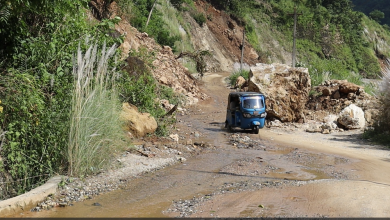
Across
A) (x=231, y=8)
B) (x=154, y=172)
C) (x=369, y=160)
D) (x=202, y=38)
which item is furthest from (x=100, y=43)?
(x=231, y=8)

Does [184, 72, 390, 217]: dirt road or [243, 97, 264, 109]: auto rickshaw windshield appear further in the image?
[243, 97, 264, 109]: auto rickshaw windshield

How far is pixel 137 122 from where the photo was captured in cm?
1309

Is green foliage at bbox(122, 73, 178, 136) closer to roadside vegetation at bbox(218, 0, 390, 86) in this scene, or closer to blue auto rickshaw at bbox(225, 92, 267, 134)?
blue auto rickshaw at bbox(225, 92, 267, 134)

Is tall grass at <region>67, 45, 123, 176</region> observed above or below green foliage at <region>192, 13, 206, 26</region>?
below

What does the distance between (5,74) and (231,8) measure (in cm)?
5662

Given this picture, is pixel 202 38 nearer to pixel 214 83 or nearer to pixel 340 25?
pixel 214 83

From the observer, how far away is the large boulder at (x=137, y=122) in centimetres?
1286

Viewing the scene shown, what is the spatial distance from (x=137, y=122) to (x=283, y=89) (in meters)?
9.56

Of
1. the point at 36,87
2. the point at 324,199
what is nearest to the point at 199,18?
the point at 36,87

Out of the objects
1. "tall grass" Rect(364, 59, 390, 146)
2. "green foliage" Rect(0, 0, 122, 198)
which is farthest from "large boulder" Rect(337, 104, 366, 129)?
"green foliage" Rect(0, 0, 122, 198)

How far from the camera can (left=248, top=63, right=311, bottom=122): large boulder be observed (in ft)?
67.5

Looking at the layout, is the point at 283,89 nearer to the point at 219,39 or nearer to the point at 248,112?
the point at 248,112

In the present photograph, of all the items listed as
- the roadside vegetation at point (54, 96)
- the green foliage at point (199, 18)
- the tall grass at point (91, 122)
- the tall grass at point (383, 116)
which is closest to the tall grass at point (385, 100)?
the tall grass at point (383, 116)

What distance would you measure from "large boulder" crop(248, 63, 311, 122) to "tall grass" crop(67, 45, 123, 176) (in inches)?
477
